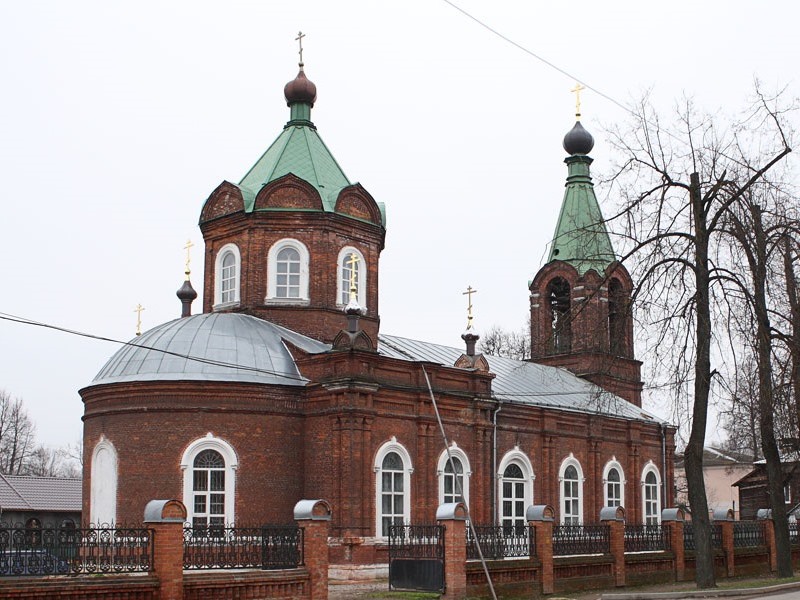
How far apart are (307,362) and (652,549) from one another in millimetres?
8918

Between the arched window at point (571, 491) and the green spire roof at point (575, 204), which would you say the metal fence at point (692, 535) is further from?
the green spire roof at point (575, 204)

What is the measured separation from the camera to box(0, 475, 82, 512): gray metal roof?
37.8 m

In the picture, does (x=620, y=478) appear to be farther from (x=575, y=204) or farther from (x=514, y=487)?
(x=575, y=204)

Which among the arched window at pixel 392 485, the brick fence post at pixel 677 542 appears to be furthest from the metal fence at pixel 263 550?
the brick fence post at pixel 677 542

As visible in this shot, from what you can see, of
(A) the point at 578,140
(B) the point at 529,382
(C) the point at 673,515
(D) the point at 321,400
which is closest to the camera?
(D) the point at 321,400

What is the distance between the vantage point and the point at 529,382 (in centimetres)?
3180

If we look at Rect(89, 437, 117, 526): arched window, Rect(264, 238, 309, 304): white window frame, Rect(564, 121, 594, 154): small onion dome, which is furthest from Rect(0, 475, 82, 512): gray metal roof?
Rect(564, 121, 594, 154): small onion dome

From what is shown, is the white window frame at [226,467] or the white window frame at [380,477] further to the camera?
the white window frame at [380,477]

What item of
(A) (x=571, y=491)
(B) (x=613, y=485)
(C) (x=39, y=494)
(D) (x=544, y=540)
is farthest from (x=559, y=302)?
(C) (x=39, y=494)

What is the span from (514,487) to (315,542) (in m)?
11.8

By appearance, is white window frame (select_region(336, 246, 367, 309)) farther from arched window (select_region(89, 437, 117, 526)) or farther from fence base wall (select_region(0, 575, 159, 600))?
fence base wall (select_region(0, 575, 159, 600))

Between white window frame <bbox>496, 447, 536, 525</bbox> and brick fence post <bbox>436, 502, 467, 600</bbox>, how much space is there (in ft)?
28.6

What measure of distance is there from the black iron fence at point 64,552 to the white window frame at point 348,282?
12.1 metres

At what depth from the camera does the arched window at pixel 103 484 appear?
73.1ft
